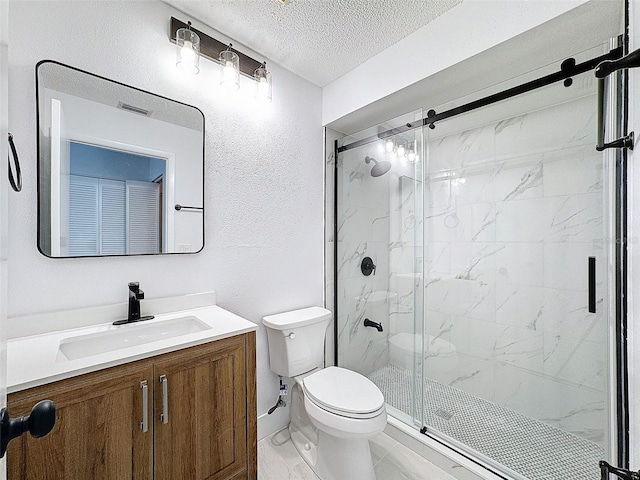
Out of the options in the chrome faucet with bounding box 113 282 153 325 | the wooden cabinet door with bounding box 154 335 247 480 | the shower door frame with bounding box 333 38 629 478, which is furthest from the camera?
the chrome faucet with bounding box 113 282 153 325

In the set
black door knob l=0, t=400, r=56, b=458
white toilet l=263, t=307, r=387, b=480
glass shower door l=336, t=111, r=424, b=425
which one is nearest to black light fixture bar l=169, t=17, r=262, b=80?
glass shower door l=336, t=111, r=424, b=425

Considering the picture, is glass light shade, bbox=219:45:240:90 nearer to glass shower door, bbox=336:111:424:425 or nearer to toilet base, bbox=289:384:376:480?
glass shower door, bbox=336:111:424:425

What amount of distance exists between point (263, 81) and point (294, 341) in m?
1.56

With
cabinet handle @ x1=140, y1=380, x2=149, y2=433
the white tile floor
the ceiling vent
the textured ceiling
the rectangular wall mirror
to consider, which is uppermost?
the textured ceiling

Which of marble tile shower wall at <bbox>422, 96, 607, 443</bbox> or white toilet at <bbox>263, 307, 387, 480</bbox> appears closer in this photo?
white toilet at <bbox>263, 307, 387, 480</bbox>

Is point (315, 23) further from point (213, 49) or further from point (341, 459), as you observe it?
point (341, 459)

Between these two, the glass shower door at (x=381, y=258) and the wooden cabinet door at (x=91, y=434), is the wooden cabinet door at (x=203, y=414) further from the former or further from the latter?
the glass shower door at (x=381, y=258)

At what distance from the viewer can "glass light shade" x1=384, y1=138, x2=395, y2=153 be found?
6.86 feet

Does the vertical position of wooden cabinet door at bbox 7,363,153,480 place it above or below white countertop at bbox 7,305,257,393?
below

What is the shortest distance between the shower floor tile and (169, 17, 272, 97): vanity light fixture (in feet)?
7.05

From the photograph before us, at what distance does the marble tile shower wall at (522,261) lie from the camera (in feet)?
5.22

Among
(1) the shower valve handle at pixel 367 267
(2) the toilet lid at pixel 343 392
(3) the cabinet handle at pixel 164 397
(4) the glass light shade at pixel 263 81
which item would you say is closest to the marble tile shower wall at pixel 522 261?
(1) the shower valve handle at pixel 367 267

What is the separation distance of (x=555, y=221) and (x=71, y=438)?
7.93 feet

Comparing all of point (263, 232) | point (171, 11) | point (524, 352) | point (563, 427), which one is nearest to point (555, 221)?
point (524, 352)
